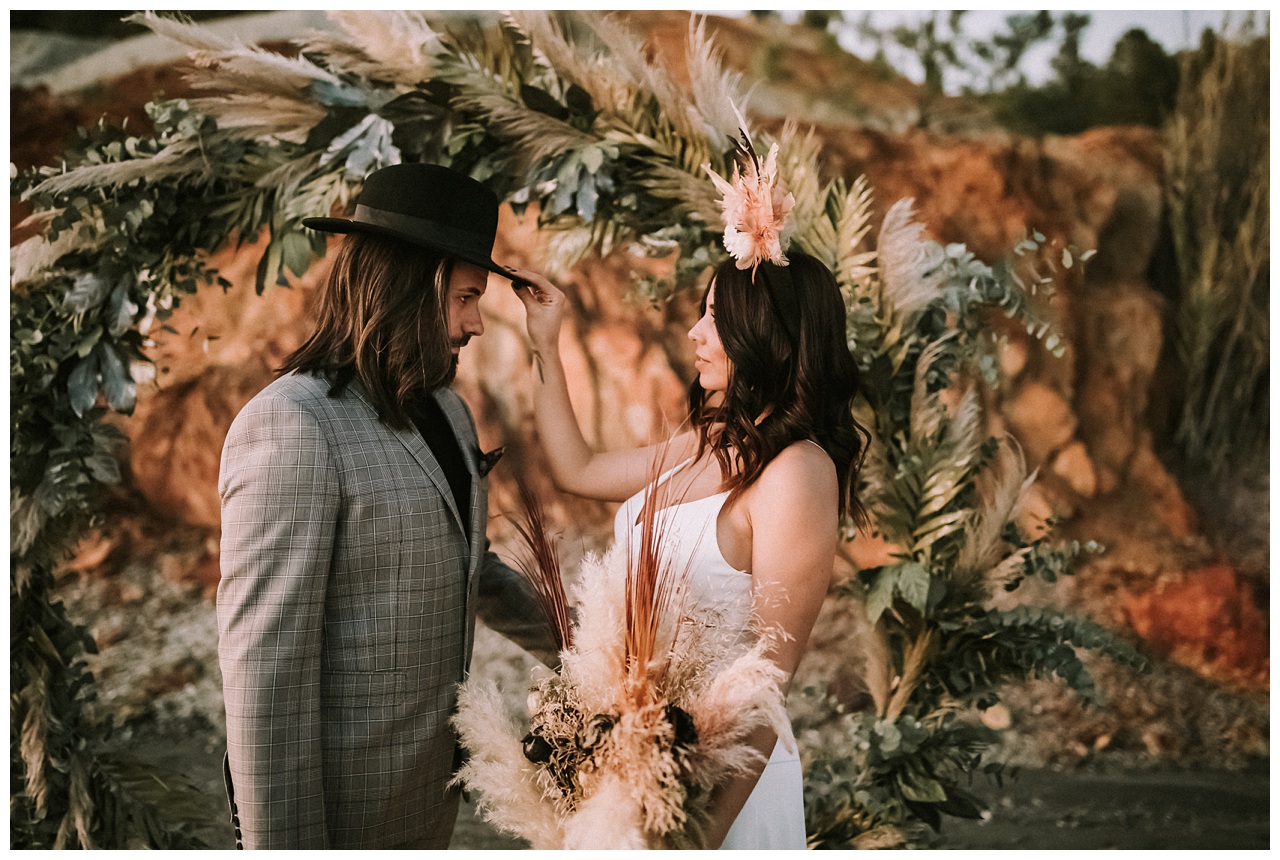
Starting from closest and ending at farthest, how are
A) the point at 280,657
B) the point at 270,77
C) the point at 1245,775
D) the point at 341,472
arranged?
1. the point at 280,657
2. the point at 341,472
3. the point at 270,77
4. the point at 1245,775

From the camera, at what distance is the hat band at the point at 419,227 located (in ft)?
5.94

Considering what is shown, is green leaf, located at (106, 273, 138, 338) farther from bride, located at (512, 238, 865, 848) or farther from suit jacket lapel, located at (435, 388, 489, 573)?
bride, located at (512, 238, 865, 848)

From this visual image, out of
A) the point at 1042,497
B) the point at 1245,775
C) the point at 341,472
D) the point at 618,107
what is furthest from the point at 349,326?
the point at 1245,775

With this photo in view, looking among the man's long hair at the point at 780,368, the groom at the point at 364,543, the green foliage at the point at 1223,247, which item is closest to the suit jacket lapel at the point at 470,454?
the groom at the point at 364,543

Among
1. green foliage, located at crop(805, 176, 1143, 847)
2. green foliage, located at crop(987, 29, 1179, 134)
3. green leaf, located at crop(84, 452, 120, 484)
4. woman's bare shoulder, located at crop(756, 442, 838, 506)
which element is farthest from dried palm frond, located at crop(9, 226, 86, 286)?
green foliage, located at crop(987, 29, 1179, 134)

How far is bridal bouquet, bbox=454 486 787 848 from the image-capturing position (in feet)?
4.61

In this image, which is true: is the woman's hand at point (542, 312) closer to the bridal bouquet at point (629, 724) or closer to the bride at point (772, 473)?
the bride at point (772, 473)

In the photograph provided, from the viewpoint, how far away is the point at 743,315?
1877 mm

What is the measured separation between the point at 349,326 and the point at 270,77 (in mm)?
799

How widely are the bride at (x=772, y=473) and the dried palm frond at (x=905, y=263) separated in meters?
0.42

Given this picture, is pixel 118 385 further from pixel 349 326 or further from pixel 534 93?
pixel 534 93

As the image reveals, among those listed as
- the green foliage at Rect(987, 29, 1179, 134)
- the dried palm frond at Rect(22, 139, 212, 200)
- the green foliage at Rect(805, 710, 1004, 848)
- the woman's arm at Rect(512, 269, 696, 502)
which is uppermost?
the green foliage at Rect(987, 29, 1179, 134)

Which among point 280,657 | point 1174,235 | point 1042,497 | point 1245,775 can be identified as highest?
point 1174,235

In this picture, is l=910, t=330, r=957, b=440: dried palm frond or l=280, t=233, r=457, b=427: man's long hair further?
l=910, t=330, r=957, b=440: dried palm frond
